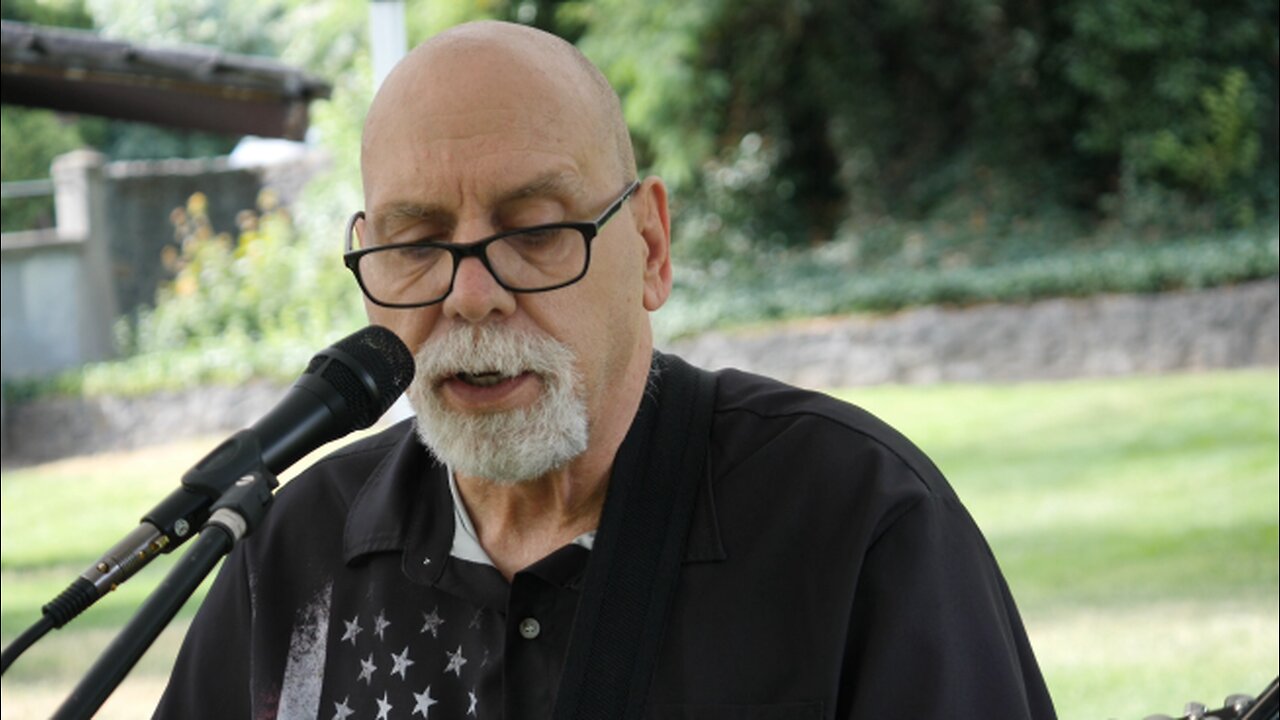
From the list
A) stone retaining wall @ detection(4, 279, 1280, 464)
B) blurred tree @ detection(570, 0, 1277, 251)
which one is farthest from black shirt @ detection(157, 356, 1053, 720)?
blurred tree @ detection(570, 0, 1277, 251)

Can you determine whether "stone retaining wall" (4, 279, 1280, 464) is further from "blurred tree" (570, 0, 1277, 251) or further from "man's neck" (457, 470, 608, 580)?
"man's neck" (457, 470, 608, 580)

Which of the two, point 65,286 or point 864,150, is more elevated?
point 864,150

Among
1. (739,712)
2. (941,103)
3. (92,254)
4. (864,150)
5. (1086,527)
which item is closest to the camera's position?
(739,712)

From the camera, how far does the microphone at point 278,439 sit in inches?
54.5

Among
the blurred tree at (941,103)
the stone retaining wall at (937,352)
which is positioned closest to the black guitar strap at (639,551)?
the stone retaining wall at (937,352)

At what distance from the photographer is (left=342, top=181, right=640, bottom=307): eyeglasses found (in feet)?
6.40

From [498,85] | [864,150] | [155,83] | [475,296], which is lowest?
[475,296]

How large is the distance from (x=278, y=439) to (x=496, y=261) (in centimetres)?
51

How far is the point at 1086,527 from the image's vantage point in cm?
827

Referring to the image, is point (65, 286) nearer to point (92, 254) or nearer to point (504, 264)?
point (92, 254)

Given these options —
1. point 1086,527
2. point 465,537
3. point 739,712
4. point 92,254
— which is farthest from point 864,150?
point 739,712

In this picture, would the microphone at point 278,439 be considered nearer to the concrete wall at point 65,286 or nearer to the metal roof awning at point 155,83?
the metal roof awning at point 155,83

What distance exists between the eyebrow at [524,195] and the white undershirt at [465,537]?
33 cm

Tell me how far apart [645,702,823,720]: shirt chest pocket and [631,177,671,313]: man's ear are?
53 cm
